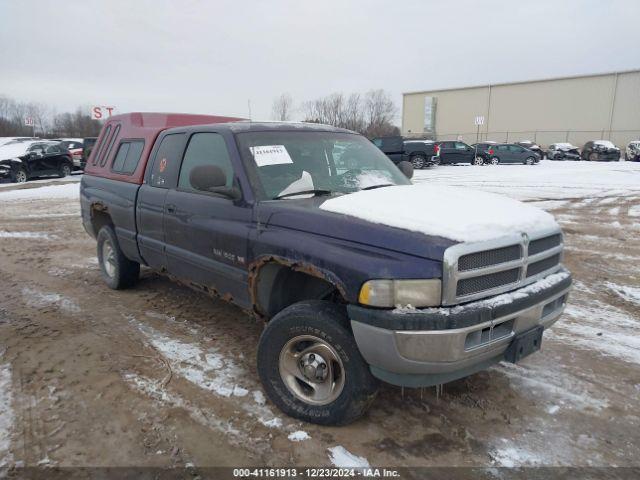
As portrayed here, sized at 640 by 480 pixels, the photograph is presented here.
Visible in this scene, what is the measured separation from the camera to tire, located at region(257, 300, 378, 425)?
2.80 meters

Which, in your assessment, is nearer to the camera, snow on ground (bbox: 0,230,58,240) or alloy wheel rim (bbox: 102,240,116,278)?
alloy wheel rim (bbox: 102,240,116,278)

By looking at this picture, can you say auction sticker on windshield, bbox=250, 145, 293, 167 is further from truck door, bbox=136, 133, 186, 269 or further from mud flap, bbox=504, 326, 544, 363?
mud flap, bbox=504, 326, 544, 363

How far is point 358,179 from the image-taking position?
3895mm

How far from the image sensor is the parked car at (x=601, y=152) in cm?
3325

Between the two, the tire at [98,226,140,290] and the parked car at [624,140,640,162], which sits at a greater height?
the parked car at [624,140,640,162]

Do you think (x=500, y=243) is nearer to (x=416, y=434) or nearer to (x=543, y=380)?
(x=416, y=434)

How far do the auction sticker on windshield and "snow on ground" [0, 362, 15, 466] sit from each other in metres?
2.34

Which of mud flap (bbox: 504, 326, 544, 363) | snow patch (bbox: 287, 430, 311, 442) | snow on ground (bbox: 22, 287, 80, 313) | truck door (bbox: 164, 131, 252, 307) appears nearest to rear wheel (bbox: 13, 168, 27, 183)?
snow on ground (bbox: 22, 287, 80, 313)

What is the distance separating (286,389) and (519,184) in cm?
1622

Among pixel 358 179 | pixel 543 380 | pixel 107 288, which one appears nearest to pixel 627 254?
pixel 543 380

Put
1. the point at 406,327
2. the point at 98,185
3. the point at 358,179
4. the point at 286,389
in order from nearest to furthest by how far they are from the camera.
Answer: the point at 406,327 < the point at 286,389 < the point at 358,179 < the point at 98,185

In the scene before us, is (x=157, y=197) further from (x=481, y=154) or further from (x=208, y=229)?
(x=481, y=154)

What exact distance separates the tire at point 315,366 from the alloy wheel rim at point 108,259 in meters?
3.11

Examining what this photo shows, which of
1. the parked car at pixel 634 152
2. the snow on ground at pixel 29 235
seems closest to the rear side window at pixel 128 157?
the snow on ground at pixel 29 235
